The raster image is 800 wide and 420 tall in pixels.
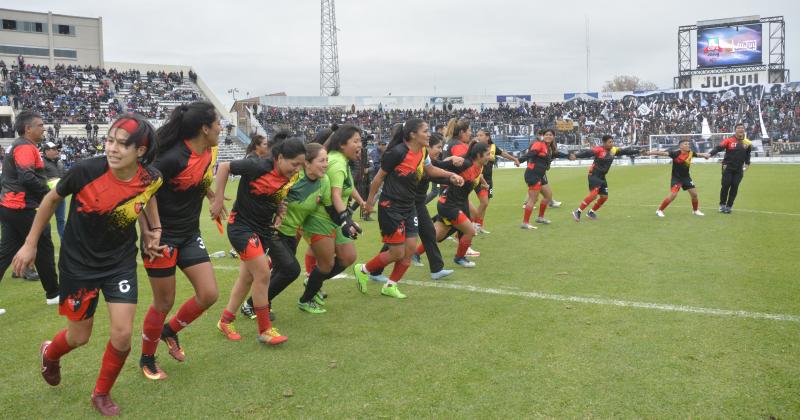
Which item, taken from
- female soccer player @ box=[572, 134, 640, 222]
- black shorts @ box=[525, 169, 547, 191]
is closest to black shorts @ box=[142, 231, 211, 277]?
black shorts @ box=[525, 169, 547, 191]

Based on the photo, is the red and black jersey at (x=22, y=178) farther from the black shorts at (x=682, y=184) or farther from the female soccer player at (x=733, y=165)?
the female soccer player at (x=733, y=165)

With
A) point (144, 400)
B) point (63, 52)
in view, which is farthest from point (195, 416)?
point (63, 52)

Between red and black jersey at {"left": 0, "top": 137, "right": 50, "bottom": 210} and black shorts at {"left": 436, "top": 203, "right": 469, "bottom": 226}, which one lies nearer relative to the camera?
red and black jersey at {"left": 0, "top": 137, "right": 50, "bottom": 210}

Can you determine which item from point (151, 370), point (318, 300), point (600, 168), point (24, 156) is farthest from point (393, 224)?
point (600, 168)

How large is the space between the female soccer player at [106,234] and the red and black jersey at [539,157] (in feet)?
32.9

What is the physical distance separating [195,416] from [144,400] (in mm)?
546

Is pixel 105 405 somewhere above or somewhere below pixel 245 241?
below

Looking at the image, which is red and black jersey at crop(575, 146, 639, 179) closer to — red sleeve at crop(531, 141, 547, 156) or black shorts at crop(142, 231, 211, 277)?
red sleeve at crop(531, 141, 547, 156)

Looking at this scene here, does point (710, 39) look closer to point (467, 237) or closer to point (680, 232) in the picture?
point (680, 232)

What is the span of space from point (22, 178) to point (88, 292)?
4.01 m

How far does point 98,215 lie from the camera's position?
366cm

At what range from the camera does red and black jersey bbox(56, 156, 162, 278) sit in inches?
142

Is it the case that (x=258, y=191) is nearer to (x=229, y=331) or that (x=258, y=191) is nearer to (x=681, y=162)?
(x=229, y=331)

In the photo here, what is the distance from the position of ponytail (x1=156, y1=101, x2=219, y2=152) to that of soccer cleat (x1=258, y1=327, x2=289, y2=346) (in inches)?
72.0
